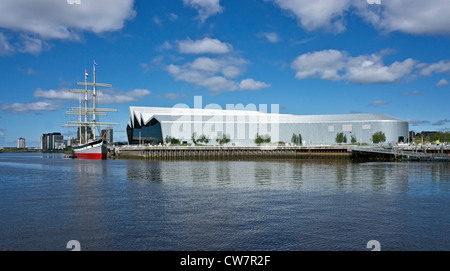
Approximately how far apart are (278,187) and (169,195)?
7.74 m

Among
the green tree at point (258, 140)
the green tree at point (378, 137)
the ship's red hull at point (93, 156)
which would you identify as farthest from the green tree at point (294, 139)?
the ship's red hull at point (93, 156)

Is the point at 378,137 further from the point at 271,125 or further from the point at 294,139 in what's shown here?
the point at 271,125

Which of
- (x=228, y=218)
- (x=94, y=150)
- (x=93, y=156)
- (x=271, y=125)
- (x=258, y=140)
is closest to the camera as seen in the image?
(x=228, y=218)

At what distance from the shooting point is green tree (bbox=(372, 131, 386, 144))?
337 ft

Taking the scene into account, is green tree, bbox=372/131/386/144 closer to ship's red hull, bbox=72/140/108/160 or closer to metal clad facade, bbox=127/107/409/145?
metal clad facade, bbox=127/107/409/145

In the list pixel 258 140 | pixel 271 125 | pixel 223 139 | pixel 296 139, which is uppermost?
pixel 271 125

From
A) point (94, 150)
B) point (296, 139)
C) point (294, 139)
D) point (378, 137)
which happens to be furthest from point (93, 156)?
point (378, 137)

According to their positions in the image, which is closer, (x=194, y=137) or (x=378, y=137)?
(x=378, y=137)

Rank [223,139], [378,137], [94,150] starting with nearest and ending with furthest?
[94,150] < [378,137] < [223,139]

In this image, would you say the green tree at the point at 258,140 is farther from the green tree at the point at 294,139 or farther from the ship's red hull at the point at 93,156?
the ship's red hull at the point at 93,156

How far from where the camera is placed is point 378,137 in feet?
339

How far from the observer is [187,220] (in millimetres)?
15422
